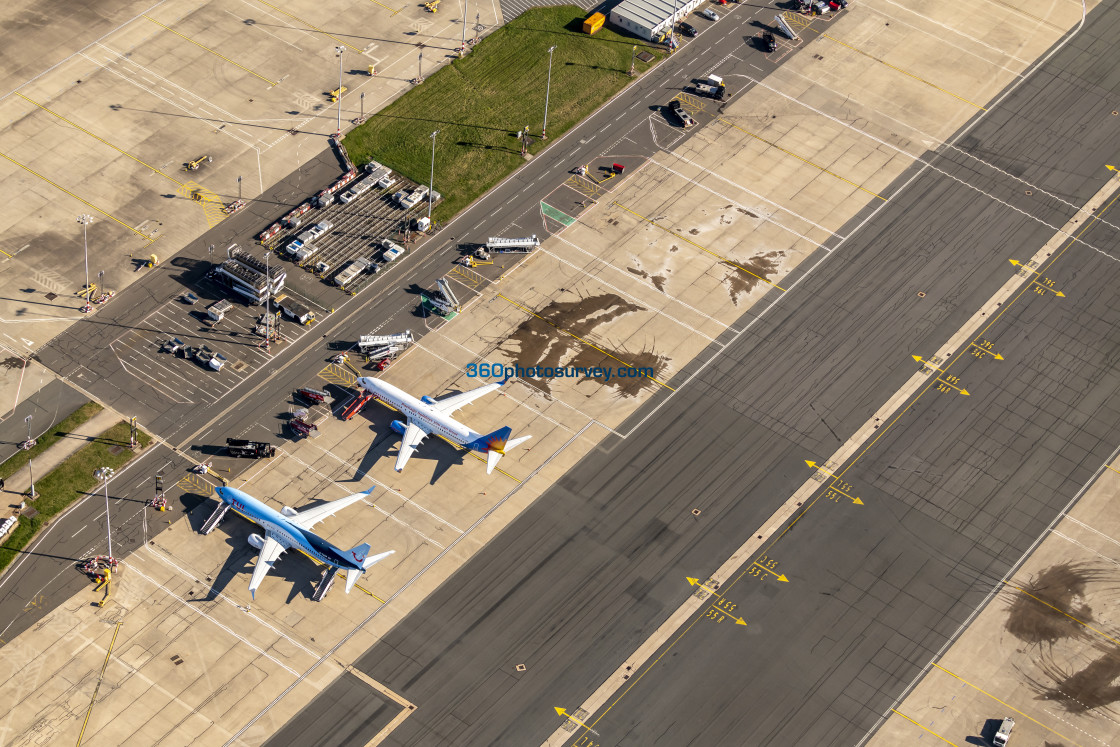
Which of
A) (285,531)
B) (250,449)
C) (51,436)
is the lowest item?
(51,436)

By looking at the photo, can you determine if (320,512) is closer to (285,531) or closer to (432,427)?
(285,531)

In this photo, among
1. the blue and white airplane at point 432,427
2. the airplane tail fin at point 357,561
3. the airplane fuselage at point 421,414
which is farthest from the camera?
the airplane fuselage at point 421,414

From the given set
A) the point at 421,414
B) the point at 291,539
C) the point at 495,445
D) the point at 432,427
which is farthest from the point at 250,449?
the point at 495,445

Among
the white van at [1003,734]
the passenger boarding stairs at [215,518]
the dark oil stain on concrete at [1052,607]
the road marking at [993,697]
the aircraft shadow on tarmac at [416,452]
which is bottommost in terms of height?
the passenger boarding stairs at [215,518]

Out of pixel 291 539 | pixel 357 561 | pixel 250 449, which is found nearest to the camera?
pixel 357 561

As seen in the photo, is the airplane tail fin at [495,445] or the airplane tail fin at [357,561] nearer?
the airplane tail fin at [357,561]

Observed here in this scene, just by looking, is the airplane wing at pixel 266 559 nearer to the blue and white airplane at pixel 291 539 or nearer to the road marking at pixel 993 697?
the blue and white airplane at pixel 291 539

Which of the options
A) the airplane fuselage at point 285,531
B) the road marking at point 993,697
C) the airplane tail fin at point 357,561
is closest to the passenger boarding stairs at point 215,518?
the airplane fuselage at point 285,531

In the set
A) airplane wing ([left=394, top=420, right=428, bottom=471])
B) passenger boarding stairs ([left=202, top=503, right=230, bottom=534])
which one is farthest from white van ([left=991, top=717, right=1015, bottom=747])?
passenger boarding stairs ([left=202, top=503, right=230, bottom=534])
